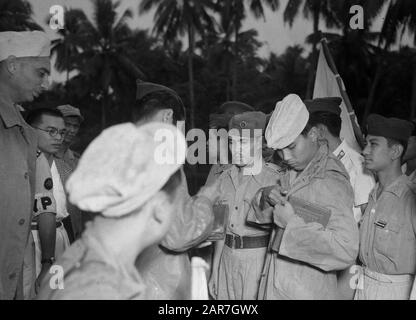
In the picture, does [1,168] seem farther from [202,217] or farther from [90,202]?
[90,202]

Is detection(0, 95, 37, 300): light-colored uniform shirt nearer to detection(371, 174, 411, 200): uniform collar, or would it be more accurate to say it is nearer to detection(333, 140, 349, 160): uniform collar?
detection(371, 174, 411, 200): uniform collar

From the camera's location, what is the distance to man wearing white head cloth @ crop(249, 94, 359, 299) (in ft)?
8.57

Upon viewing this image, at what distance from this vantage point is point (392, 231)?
300 centimetres

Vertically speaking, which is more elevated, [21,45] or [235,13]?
[235,13]

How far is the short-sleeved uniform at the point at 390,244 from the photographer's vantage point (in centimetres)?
295

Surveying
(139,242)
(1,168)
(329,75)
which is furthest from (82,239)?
(329,75)

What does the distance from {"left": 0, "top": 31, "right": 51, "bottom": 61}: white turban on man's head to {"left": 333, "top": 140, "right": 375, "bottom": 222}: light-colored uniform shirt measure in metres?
2.54

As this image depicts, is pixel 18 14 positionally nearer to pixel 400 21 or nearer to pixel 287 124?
pixel 400 21

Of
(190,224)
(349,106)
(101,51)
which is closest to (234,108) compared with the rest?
(349,106)

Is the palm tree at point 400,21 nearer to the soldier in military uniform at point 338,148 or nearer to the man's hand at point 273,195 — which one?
the soldier in military uniform at point 338,148

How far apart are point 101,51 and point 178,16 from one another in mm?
7082

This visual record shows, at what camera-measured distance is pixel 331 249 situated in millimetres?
2578
